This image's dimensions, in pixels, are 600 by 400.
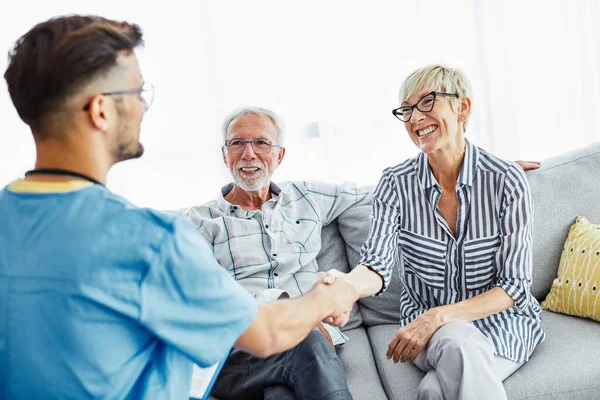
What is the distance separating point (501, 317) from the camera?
6.32 feet

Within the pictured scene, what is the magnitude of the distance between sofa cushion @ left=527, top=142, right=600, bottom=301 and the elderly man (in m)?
0.71

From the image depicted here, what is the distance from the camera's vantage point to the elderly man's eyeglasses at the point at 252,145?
2393 mm

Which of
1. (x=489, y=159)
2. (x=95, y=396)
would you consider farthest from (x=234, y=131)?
(x=95, y=396)

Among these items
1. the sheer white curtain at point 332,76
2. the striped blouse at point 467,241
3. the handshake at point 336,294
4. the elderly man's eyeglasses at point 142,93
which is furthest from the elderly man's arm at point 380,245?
the sheer white curtain at point 332,76

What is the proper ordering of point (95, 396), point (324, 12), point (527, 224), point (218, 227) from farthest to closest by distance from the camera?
1. point (324, 12)
2. point (218, 227)
3. point (527, 224)
4. point (95, 396)

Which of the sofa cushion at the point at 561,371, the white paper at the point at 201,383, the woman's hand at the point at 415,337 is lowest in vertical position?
the sofa cushion at the point at 561,371

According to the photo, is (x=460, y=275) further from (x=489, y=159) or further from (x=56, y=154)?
(x=56, y=154)

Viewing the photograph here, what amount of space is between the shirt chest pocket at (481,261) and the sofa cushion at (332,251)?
0.59m

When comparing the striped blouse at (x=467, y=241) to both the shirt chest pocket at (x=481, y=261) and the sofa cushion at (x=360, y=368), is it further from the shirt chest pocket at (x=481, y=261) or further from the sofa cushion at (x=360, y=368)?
the sofa cushion at (x=360, y=368)

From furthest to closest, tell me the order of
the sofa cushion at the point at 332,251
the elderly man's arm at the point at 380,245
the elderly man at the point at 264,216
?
the sofa cushion at the point at 332,251, the elderly man at the point at 264,216, the elderly man's arm at the point at 380,245

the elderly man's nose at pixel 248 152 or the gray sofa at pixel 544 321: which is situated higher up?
the elderly man's nose at pixel 248 152

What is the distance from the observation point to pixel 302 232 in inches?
92.2

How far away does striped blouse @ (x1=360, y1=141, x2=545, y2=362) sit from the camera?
188 centimetres

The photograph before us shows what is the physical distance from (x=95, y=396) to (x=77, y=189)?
1.26 feet
